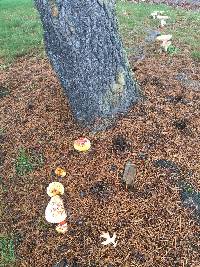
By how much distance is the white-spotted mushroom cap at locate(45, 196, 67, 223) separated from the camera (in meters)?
3.88

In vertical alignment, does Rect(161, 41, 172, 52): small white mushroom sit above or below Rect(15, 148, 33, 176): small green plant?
above

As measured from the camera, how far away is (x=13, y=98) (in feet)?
19.7

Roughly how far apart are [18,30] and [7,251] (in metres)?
7.26

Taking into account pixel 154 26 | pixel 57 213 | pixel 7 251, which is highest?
pixel 154 26

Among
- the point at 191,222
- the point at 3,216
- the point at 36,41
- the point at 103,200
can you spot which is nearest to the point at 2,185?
the point at 3,216

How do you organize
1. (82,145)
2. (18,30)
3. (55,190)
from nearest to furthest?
(55,190) < (82,145) < (18,30)

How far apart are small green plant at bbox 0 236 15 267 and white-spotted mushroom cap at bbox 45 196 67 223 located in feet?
1.55

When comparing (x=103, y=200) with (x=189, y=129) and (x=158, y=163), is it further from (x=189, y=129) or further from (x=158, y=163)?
(x=189, y=129)

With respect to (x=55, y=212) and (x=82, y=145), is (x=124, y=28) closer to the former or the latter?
(x=82, y=145)

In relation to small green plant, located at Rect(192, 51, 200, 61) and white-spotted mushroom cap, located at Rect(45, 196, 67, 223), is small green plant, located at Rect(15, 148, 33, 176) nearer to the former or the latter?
white-spotted mushroom cap, located at Rect(45, 196, 67, 223)

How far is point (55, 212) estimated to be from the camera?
12.8 ft

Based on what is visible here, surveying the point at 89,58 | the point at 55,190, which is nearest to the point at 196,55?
the point at 89,58

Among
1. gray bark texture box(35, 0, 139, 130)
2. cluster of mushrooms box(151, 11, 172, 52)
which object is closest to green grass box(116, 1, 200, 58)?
cluster of mushrooms box(151, 11, 172, 52)

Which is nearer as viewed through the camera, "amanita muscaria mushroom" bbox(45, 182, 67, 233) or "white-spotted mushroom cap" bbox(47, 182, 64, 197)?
"amanita muscaria mushroom" bbox(45, 182, 67, 233)
